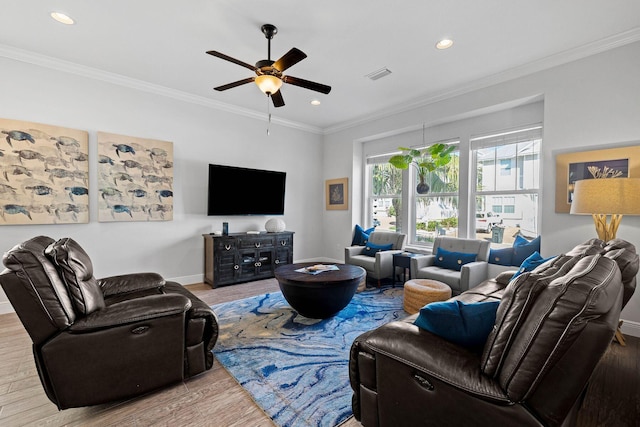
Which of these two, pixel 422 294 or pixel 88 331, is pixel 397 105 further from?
pixel 88 331

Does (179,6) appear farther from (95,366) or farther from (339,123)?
(339,123)

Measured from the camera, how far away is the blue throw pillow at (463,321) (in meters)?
1.30

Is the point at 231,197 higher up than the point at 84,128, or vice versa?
the point at 84,128

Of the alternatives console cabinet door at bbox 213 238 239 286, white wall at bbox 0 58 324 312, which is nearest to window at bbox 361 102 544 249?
white wall at bbox 0 58 324 312

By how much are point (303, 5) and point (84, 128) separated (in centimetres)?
325

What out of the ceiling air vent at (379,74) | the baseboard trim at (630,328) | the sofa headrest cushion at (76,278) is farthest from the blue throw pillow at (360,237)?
the sofa headrest cushion at (76,278)

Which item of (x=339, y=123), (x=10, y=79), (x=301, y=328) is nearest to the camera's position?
(x=301, y=328)

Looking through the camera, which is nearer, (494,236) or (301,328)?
(301,328)

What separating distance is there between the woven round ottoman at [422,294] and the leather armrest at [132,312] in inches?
91.9

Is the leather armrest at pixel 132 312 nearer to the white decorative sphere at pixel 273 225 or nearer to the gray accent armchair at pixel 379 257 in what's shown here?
the gray accent armchair at pixel 379 257

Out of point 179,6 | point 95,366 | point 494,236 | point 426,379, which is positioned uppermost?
point 179,6

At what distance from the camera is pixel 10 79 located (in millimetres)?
3342

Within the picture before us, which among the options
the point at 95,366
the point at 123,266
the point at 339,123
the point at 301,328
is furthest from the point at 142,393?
the point at 339,123

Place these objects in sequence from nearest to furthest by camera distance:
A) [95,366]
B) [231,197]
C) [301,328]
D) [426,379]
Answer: [426,379]
[95,366]
[301,328]
[231,197]
